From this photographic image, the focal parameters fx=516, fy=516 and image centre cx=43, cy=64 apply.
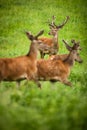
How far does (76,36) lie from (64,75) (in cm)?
806

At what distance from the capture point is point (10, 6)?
1966cm

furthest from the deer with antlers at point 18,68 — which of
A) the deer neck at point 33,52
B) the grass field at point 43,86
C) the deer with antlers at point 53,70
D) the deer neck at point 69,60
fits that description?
the deer neck at point 69,60

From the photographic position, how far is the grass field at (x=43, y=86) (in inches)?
220

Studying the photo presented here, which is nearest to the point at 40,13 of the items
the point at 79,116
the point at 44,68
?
the point at 44,68

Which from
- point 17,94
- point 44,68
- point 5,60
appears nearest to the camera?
point 17,94

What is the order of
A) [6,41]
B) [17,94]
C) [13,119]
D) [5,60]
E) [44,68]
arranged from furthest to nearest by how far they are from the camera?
[6,41] < [44,68] < [5,60] < [17,94] < [13,119]

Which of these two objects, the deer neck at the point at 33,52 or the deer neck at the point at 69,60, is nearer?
the deer neck at the point at 33,52

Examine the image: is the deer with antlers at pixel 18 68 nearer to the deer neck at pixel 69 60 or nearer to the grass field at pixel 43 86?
the grass field at pixel 43 86

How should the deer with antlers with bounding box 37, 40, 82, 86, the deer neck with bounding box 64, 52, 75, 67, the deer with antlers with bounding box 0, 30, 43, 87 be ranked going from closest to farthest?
the deer with antlers with bounding box 0, 30, 43, 87 < the deer with antlers with bounding box 37, 40, 82, 86 < the deer neck with bounding box 64, 52, 75, 67

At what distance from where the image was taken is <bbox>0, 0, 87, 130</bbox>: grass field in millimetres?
5578

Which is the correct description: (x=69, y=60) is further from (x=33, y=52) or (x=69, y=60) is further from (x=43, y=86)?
(x=43, y=86)

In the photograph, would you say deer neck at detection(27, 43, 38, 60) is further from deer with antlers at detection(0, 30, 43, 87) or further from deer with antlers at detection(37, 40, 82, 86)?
deer with antlers at detection(37, 40, 82, 86)

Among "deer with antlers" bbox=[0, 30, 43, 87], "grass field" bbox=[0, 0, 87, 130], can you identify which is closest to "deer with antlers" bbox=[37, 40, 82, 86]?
"grass field" bbox=[0, 0, 87, 130]

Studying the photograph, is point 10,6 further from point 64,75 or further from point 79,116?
point 79,116
